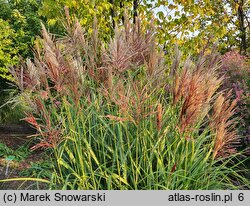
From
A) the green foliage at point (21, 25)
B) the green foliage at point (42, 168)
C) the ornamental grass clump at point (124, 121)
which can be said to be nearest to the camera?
Answer: the ornamental grass clump at point (124, 121)

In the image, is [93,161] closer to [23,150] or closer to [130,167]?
[130,167]

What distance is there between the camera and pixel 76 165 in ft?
10.1

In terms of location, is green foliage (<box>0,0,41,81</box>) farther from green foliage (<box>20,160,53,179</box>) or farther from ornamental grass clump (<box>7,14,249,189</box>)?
ornamental grass clump (<box>7,14,249,189</box>)

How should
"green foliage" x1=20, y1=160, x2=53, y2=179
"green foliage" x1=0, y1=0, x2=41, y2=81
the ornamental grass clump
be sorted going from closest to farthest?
the ornamental grass clump → "green foliage" x1=20, y1=160, x2=53, y2=179 → "green foliage" x1=0, y1=0, x2=41, y2=81

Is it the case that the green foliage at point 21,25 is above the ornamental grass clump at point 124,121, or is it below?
above

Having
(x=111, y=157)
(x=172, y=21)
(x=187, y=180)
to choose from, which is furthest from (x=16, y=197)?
(x=172, y=21)

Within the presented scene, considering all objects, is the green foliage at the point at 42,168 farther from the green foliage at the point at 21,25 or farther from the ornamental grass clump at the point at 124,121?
the green foliage at the point at 21,25

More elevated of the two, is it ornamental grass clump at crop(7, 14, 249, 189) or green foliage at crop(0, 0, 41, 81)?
green foliage at crop(0, 0, 41, 81)

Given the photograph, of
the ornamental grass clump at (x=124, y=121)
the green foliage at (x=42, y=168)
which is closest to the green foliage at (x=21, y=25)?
the green foliage at (x=42, y=168)

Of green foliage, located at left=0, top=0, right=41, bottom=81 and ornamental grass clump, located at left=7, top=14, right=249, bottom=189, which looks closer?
ornamental grass clump, located at left=7, top=14, right=249, bottom=189

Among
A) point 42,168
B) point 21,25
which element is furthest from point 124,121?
point 21,25

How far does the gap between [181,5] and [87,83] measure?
4.55m

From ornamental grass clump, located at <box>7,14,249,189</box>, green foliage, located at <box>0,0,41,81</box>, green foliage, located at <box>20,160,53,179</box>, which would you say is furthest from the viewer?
green foliage, located at <box>0,0,41,81</box>

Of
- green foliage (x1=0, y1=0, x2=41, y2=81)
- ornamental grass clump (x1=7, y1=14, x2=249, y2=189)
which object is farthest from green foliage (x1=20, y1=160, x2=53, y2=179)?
green foliage (x1=0, y1=0, x2=41, y2=81)
